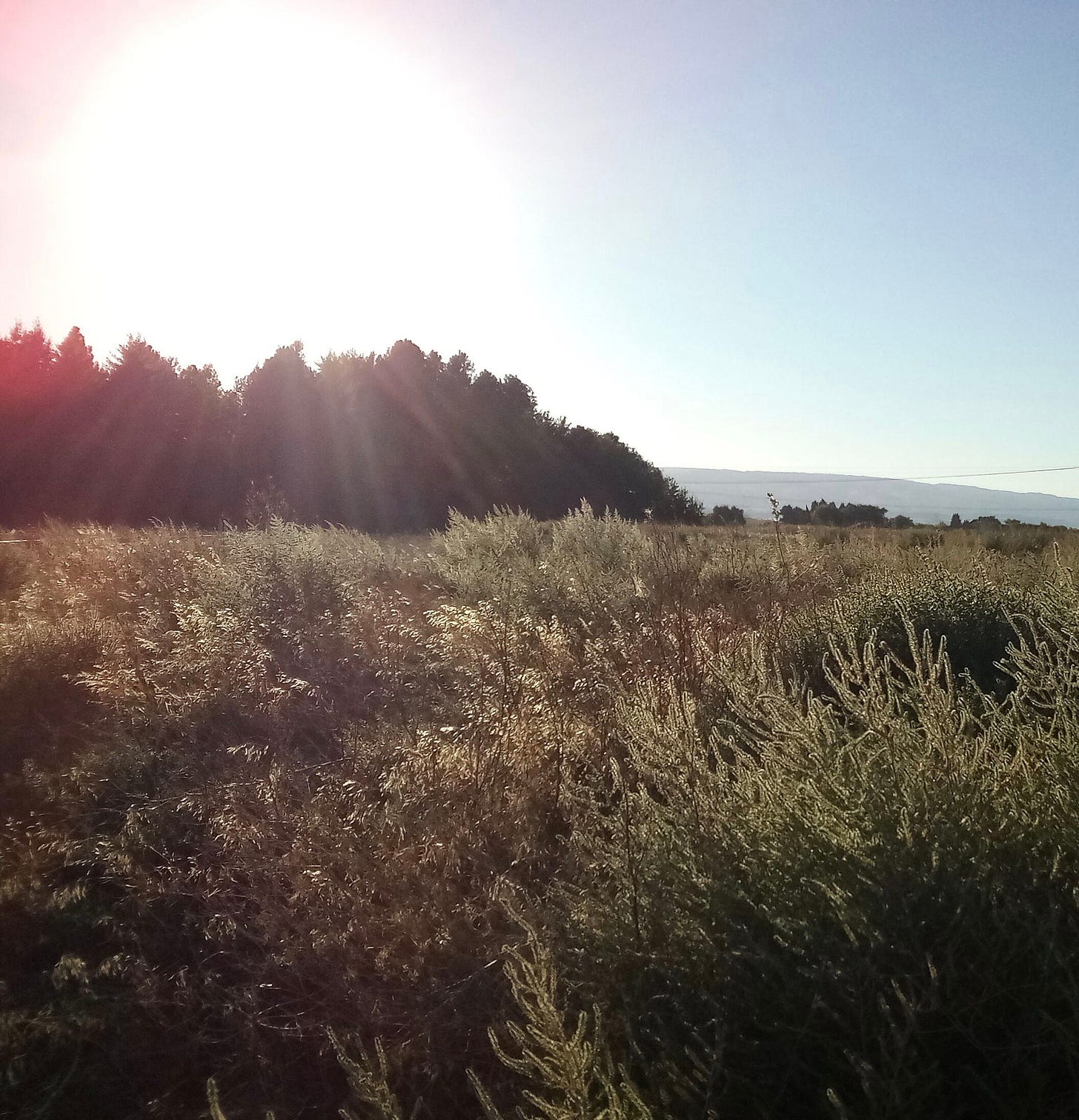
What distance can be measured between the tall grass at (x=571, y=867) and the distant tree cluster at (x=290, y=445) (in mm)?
22837

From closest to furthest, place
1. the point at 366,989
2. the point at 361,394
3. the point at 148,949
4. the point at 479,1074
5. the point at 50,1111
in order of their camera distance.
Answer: the point at 479,1074, the point at 50,1111, the point at 366,989, the point at 148,949, the point at 361,394

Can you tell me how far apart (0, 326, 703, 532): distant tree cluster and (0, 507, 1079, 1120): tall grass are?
2284cm

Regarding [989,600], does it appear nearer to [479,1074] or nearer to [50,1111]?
[479,1074]

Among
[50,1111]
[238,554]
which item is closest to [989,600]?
[50,1111]

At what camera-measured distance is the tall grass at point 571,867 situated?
71.8 inches

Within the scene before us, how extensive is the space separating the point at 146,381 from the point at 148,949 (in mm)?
34960

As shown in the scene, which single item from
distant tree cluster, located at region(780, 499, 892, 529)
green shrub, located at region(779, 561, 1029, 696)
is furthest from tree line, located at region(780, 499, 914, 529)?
green shrub, located at region(779, 561, 1029, 696)

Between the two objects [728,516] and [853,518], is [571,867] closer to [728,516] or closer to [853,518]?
[728,516]

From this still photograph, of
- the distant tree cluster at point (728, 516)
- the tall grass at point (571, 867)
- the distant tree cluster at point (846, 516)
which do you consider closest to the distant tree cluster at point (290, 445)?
the distant tree cluster at point (728, 516)

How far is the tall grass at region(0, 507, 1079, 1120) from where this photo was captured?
5.98 feet

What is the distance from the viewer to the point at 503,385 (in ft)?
133

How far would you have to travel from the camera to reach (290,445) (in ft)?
112

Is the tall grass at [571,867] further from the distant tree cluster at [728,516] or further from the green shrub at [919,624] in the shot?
the distant tree cluster at [728,516]

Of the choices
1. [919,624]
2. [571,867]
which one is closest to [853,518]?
[919,624]
